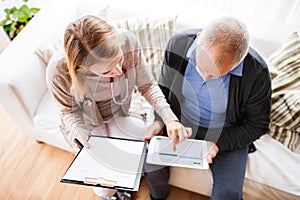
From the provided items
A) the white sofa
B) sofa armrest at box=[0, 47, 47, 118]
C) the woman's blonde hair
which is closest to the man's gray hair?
the woman's blonde hair

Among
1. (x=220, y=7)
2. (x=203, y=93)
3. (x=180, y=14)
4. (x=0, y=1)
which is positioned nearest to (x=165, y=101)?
(x=203, y=93)

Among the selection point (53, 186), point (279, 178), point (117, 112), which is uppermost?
point (117, 112)

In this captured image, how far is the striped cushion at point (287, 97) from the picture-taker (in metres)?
1.08

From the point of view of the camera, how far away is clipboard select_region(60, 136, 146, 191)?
0.88m

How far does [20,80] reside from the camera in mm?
1118

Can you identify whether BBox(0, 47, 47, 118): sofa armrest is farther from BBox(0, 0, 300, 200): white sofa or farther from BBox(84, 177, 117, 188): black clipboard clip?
A: BBox(84, 177, 117, 188): black clipboard clip

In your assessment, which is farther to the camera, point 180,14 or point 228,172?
point 180,14

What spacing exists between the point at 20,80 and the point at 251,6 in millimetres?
1109

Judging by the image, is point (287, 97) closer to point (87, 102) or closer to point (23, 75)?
point (87, 102)

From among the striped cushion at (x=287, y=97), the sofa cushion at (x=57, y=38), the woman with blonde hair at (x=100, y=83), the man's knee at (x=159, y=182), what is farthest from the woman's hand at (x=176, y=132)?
the sofa cushion at (x=57, y=38)

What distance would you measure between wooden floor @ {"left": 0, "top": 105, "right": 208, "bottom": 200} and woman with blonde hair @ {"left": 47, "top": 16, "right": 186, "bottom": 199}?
0.27 meters

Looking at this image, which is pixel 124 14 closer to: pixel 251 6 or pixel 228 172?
pixel 251 6

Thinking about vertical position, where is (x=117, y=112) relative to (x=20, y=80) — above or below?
below

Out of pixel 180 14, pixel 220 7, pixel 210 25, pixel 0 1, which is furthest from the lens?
pixel 0 1
